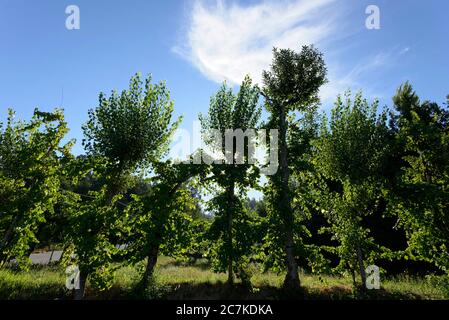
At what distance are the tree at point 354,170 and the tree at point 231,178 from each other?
5.05m

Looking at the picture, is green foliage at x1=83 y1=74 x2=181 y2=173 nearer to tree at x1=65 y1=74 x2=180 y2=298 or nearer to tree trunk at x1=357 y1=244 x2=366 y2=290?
tree at x1=65 y1=74 x2=180 y2=298

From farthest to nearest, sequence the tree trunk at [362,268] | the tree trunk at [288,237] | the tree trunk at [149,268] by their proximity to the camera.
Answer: the tree trunk at [362,268] → the tree trunk at [288,237] → the tree trunk at [149,268]

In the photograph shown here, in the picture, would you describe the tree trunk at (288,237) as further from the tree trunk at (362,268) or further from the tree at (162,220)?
the tree at (162,220)

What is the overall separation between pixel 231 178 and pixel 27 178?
11564 millimetres

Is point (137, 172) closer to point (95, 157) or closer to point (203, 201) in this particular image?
point (95, 157)

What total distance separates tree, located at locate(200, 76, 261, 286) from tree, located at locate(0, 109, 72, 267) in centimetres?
886

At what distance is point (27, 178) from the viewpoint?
16.3 m

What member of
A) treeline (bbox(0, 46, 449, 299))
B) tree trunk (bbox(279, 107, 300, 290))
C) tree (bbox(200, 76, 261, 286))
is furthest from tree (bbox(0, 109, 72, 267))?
tree trunk (bbox(279, 107, 300, 290))

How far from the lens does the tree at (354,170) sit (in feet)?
55.2

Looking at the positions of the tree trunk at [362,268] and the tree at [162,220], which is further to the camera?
the tree trunk at [362,268]

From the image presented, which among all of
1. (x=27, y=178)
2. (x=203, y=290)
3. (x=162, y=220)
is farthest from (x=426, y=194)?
(x=27, y=178)

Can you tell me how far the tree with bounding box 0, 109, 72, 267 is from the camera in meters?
14.6

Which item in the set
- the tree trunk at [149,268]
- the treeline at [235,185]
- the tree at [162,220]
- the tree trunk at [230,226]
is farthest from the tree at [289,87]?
the tree trunk at [149,268]
